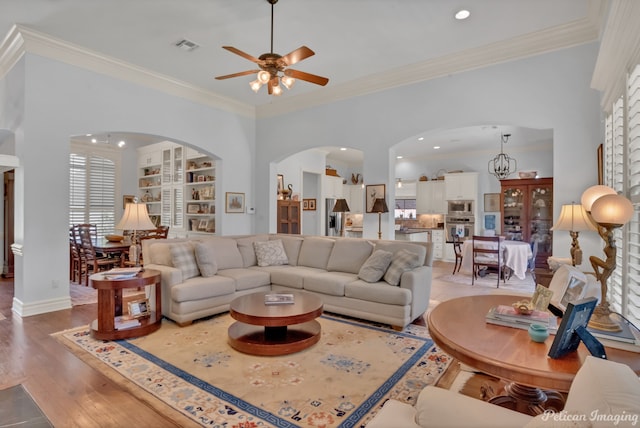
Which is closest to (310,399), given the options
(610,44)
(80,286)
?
(610,44)

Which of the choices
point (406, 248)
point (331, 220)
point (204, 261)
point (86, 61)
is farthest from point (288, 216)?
point (86, 61)

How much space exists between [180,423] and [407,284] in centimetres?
256

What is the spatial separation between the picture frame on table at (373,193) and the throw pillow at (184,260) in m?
2.73

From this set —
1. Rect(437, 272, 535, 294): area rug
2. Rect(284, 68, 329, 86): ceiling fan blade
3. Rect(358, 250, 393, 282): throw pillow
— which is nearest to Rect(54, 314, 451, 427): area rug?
Rect(358, 250, 393, 282): throw pillow

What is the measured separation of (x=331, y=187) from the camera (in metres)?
9.75

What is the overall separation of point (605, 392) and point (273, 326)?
2.52 meters

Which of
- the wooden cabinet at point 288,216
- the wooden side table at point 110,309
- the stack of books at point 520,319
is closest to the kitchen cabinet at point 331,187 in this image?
the wooden cabinet at point 288,216

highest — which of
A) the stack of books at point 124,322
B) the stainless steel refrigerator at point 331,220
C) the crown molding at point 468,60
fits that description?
the crown molding at point 468,60

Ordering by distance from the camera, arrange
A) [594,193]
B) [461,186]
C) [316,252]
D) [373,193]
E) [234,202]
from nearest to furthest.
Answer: [594,193], [316,252], [373,193], [234,202], [461,186]

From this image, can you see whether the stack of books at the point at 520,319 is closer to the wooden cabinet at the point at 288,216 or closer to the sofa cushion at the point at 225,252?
the sofa cushion at the point at 225,252

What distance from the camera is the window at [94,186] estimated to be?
8266mm

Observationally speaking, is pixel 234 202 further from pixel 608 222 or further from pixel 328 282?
pixel 608 222

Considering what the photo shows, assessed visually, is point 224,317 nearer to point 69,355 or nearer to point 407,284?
point 69,355

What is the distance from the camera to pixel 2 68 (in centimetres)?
489
